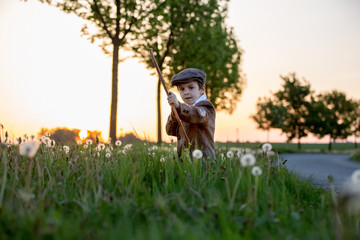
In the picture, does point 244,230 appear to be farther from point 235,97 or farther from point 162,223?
point 235,97

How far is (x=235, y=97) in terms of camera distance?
29438 millimetres

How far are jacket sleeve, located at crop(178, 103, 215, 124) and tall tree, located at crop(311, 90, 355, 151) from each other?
37126mm

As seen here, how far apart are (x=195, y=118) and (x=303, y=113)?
1434 inches

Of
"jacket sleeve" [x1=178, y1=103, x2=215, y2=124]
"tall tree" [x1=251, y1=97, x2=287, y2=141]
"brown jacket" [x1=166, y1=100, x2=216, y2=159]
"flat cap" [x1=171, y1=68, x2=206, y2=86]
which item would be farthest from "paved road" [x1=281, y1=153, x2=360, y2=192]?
"tall tree" [x1=251, y1=97, x2=287, y2=141]

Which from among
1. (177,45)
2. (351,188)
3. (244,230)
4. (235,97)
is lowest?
(244,230)

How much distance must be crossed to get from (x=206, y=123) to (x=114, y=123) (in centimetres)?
936

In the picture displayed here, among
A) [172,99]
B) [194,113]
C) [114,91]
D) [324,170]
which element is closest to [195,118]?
[194,113]

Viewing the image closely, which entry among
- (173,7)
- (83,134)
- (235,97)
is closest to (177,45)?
(173,7)

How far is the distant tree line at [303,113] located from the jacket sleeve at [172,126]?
3412 cm

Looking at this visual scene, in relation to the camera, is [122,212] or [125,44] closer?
[122,212]

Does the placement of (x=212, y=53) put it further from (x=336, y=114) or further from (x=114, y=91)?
(x=336, y=114)

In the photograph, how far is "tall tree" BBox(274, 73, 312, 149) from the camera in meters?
38.2

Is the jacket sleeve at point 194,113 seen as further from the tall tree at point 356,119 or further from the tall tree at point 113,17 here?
the tall tree at point 356,119

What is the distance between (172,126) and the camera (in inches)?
198
